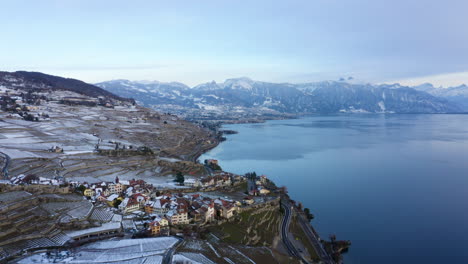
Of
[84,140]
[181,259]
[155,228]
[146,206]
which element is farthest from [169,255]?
[84,140]

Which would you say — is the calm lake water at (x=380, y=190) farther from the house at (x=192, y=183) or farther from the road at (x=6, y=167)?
the road at (x=6, y=167)

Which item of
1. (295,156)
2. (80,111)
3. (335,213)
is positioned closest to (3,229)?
(335,213)

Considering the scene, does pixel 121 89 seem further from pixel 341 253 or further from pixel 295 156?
pixel 341 253

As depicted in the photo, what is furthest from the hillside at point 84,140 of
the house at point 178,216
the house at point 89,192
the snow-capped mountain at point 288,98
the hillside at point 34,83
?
the snow-capped mountain at point 288,98

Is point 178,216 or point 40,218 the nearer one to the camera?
point 40,218

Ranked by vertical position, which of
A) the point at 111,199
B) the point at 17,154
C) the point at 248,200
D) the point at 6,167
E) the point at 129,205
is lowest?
the point at 248,200

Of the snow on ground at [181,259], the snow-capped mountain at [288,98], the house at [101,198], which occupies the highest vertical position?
the snow-capped mountain at [288,98]

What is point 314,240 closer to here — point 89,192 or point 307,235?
point 307,235

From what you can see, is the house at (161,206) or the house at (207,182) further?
the house at (207,182)
